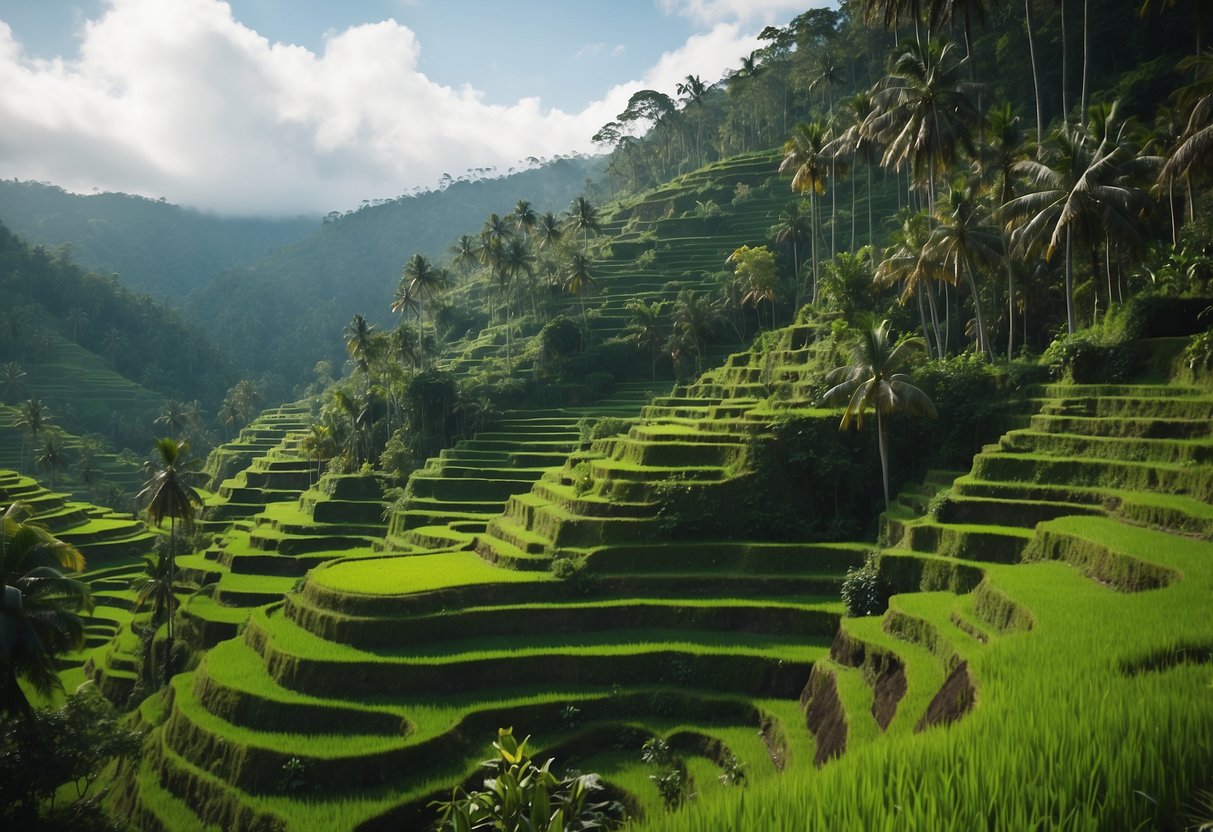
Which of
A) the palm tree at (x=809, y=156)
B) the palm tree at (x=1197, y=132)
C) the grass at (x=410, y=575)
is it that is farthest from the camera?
the palm tree at (x=809, y=156)

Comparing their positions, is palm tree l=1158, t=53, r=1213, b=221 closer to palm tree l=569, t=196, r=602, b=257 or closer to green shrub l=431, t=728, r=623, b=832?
green shrub l=431, t=728, r=623, b=832

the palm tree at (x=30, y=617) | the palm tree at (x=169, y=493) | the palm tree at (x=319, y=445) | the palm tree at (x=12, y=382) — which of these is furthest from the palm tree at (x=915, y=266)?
the palm tree at (x=12, y=382)

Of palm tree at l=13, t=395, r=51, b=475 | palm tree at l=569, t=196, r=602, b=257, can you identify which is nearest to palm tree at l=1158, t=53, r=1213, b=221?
palm tree at l=569, t=196, r=602, b=257

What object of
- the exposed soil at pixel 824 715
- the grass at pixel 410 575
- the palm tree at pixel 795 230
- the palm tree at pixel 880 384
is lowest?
the exposed soil at pixel 824 715

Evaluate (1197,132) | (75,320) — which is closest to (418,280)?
(1197,132)

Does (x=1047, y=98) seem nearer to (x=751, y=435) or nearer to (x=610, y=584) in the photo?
(x=751, y=435)

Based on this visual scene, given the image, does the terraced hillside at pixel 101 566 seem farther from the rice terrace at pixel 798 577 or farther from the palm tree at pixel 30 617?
the palm tree at pixel 30 617

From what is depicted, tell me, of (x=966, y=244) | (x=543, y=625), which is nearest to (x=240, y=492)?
(x=543, y=625)
